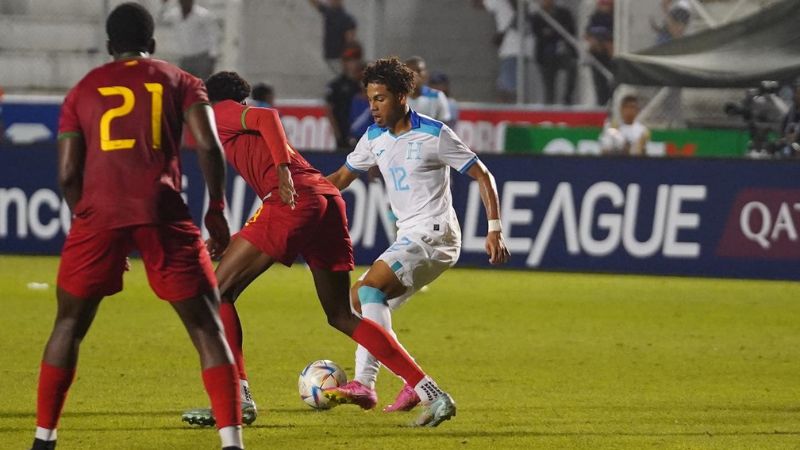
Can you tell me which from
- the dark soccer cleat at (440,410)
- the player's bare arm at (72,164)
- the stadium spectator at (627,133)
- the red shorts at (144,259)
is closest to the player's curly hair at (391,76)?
the dark soccer cleat at (440,410)

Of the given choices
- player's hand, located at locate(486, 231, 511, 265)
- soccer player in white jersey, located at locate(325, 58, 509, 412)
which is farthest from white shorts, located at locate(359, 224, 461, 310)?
player's hand, located at locate(486, 231, 511, 265)

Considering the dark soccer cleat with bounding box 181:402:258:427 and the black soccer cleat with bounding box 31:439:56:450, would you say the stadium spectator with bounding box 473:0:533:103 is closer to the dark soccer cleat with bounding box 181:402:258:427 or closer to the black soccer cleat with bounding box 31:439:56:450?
the dark soccer cleat with bounding box 181:402:258:427

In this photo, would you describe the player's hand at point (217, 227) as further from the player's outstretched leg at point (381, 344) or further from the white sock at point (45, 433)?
the player's outstretched leg at point (381, 344)

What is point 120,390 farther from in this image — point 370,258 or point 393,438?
point 370,258

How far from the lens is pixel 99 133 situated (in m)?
6.86

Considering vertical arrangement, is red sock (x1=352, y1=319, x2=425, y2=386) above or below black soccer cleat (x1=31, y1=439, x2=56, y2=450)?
below

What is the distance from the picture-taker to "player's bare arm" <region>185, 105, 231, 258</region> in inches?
270

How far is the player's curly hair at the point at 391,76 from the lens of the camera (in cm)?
903

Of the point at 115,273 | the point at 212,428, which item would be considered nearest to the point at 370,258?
the point at 212,428

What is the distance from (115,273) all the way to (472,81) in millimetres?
18649

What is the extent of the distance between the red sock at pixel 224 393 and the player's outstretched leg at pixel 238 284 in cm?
181

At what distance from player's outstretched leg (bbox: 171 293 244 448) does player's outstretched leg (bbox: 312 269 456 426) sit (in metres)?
1.79

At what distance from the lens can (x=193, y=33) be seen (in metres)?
23.7

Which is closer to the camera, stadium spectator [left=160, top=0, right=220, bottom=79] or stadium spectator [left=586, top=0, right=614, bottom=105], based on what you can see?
stadium spectator [left=586, top=0, right=614, bottom=105]
